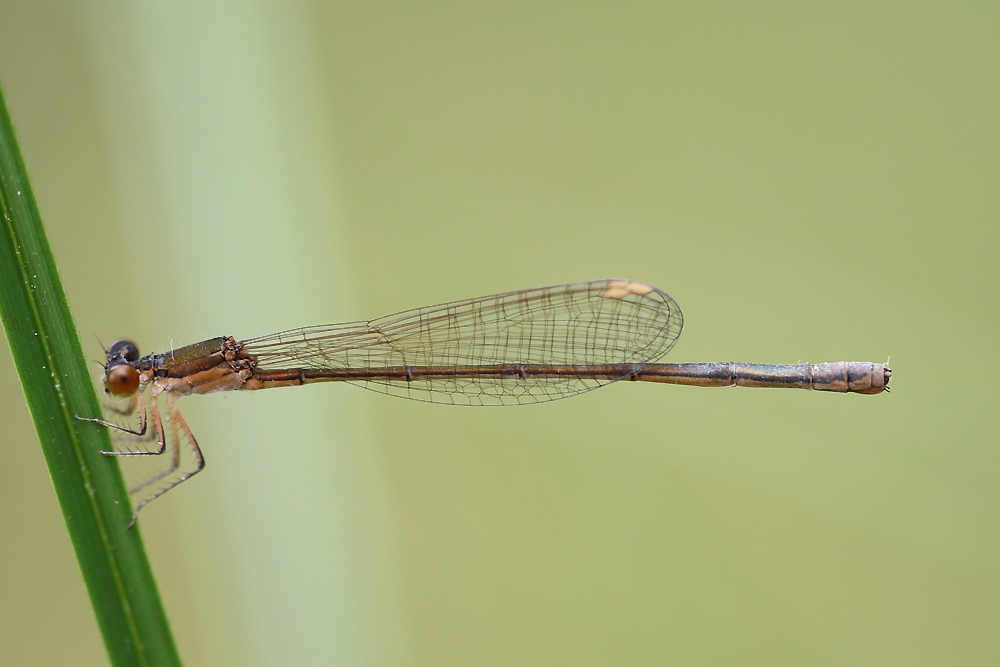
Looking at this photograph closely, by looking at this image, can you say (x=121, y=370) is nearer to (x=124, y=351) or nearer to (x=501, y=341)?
(x=124, y=351)

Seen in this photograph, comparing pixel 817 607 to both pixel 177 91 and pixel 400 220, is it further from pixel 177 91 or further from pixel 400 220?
pixel 177 91

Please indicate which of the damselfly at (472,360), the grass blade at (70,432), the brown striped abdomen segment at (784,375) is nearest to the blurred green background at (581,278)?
the damselfly at (472,360)

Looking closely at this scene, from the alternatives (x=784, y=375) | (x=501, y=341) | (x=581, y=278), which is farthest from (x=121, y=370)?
(x=784, y=375)

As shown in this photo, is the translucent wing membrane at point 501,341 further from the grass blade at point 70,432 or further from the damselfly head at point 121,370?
the grass blade at point 70,432

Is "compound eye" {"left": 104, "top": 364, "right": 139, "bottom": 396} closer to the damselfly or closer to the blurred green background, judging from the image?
the damselfly

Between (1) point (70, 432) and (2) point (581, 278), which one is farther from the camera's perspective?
(2) point (581, 278)

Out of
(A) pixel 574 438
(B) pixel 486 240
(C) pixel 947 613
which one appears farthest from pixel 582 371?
(C) pixel 947 613
